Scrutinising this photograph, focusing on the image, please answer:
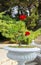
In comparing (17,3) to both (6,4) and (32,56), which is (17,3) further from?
(32,56)

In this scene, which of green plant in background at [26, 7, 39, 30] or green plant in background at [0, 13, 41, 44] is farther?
green plant in background at [26, 7, 39, 30]

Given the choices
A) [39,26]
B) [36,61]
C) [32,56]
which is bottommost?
[39,26]

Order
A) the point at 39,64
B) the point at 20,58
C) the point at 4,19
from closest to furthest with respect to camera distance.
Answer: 1. the point at 20,58
2. the point at 39,64
3. the point at 4,19

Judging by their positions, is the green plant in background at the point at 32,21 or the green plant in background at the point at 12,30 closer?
the green plant in background at the point at 12,30

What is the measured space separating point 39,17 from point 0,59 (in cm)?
550

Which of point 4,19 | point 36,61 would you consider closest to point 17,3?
point 4,19

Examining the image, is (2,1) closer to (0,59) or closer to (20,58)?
(0,59)

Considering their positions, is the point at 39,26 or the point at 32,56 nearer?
the point at 32,56

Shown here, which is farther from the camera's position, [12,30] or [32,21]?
[32,21]

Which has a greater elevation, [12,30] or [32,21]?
[12,30]

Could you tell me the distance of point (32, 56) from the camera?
3350 mm

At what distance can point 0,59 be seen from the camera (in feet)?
17.5

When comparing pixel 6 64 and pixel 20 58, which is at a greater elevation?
pixel 20 58

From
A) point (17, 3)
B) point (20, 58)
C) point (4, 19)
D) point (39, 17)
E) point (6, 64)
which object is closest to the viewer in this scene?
point (20, 58)
